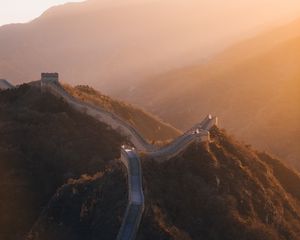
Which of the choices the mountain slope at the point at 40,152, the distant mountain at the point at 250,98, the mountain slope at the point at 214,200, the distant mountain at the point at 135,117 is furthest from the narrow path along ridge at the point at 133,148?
the distant mountain at the point at 250,98

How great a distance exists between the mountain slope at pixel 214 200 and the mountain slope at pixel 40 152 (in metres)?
6.60

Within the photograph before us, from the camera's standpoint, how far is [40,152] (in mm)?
55125

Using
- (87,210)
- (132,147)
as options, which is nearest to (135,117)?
(132,147)

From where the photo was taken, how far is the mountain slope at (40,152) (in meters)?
50.6

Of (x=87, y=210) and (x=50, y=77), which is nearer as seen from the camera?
(x=87, y=210)

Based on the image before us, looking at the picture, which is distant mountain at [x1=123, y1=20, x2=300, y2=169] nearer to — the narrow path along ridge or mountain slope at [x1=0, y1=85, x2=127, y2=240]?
the narrow path along ridge

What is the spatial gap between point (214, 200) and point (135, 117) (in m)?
29.1

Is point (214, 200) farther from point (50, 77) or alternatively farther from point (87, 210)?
point (50, 77)

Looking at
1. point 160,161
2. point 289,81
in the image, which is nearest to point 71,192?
point 160,161

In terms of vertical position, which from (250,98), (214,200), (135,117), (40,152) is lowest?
(214,200)

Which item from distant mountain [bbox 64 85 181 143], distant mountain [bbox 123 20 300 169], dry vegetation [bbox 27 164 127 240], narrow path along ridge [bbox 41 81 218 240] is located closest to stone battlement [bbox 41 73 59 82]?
narrow path along ridge [bbox 41 81 218 240]

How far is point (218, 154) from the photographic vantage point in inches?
2004

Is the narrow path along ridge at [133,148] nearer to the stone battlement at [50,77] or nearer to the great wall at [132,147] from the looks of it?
the great wall at [132,147]

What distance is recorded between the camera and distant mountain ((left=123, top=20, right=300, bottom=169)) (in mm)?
130125
